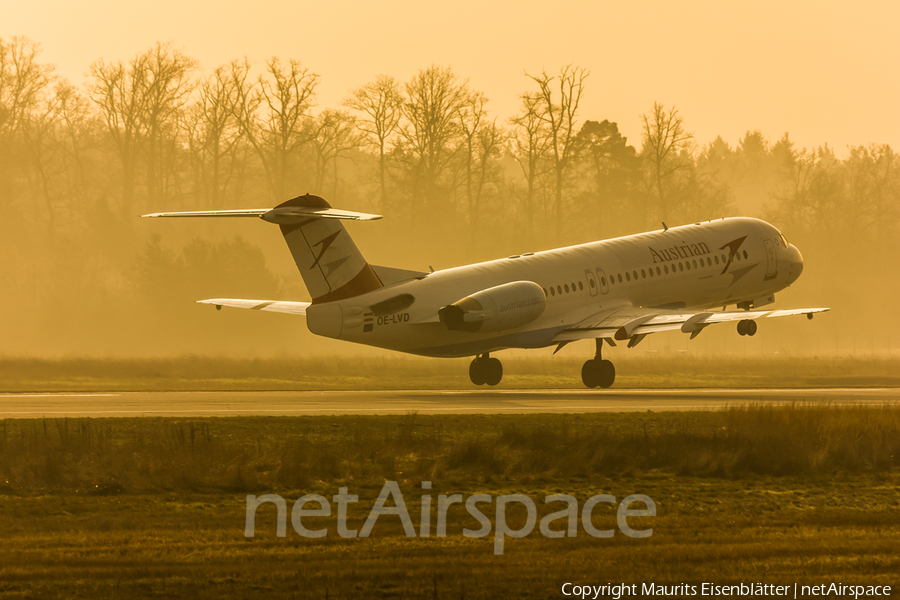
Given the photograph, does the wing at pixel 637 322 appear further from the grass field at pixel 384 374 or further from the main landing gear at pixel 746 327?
the grass field at pixel 384 374

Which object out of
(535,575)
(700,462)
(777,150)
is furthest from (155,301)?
(777,150)

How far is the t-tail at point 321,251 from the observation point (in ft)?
106

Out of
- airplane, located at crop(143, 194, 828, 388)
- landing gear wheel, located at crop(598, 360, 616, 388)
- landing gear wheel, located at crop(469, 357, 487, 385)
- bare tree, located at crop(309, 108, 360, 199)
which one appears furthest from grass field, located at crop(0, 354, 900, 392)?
bare tree, located at crop(309, 108, 360, 199)

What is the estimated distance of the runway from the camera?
29.7 m

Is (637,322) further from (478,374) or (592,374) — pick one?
(478,374)

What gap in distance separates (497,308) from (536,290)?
1.87m

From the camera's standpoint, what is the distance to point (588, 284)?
39.0 m

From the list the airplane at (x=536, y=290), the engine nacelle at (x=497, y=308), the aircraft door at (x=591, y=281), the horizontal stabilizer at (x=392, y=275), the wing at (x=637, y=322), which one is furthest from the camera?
the aircraft door at (x=591, y=281)

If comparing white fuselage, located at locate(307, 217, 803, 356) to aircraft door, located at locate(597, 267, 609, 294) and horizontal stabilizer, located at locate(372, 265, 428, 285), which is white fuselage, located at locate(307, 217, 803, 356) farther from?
horizontal stabilizer, located at locate(372, 265, 428, 285)

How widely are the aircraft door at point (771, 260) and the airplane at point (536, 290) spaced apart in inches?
1.9

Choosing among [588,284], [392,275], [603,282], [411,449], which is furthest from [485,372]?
A: [411,449]

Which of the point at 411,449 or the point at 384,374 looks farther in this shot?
the point at 384,374

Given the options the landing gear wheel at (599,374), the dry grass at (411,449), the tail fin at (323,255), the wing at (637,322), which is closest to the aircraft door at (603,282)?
the wing at (637,322)

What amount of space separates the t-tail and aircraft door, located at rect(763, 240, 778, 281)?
1814 centimetres
